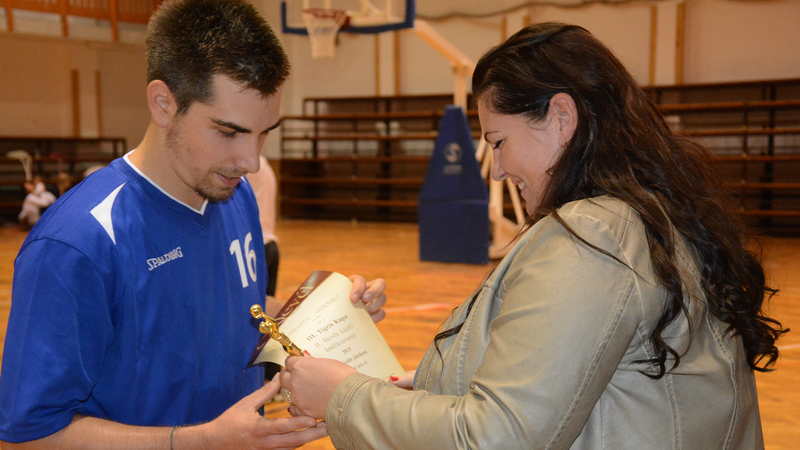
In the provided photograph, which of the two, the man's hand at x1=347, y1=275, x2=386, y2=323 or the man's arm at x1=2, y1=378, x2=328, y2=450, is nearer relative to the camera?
the man's arm at x1=2, y1=378, x2=328, y2=450

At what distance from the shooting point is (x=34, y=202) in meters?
10.8

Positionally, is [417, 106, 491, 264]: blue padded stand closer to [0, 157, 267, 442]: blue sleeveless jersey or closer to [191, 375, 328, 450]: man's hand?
[0, 157, 267, 442]: blue sleeveless jersey

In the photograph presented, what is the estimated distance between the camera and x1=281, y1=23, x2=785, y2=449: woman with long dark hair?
0.85 meters

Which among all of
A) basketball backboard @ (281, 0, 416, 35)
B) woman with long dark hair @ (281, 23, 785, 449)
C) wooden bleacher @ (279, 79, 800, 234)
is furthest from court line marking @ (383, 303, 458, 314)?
wooden bleacher @ (279, 79, 800, 234)

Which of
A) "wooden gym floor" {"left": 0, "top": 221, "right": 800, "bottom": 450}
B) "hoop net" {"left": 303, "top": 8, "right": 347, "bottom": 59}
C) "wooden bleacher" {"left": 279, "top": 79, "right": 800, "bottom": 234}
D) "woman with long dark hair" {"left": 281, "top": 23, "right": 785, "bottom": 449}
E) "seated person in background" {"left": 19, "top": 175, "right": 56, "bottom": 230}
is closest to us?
"woman with long dark hair" {"left": 281, "top": 23, "right": 785, "bottom": 449}

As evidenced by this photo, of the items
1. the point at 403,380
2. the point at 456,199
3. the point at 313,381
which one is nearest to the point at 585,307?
the point at 313,381

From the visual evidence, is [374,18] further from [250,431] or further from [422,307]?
[250,431]

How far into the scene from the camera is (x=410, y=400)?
925mm

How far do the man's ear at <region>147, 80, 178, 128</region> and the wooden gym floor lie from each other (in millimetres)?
739

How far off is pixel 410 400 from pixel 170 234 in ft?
2.27

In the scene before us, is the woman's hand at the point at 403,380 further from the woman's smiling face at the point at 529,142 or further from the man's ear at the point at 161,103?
the man's ear at the point at 161,103

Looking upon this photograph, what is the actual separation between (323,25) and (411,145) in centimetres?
522

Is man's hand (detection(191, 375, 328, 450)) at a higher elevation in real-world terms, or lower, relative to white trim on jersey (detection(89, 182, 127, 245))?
lower

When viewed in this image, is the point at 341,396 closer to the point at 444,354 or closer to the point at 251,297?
the point at 444,354
